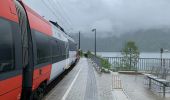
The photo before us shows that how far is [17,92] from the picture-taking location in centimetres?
1036

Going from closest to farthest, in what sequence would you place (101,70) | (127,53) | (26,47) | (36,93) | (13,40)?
(13,40)
(26,47)
(36,93)
(101,70)
(127,53)

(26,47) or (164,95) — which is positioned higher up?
(26,47)

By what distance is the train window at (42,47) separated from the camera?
1406cm

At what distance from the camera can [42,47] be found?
15.3 meters

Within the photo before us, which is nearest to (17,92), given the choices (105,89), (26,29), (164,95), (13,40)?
(13,40)

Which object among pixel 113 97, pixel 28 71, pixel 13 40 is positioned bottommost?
pixel 113 97

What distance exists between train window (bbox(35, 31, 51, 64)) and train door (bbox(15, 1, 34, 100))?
124cm

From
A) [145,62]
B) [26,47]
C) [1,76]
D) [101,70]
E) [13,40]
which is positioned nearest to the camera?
[1,76]

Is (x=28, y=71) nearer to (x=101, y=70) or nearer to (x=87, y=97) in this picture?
(x=87, y=97)

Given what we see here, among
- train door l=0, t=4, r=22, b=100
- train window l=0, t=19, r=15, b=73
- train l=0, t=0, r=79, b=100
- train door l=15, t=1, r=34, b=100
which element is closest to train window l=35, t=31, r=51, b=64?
train l=0, t=0, r=79, b=100

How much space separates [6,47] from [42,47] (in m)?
5.82

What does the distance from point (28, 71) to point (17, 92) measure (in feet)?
6.00

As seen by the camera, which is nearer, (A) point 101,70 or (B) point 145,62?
(A) point 101,70

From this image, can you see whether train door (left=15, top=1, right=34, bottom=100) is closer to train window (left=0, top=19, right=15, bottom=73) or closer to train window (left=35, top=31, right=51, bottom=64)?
train window (left=35, top=31, right=51, bottom=64)
